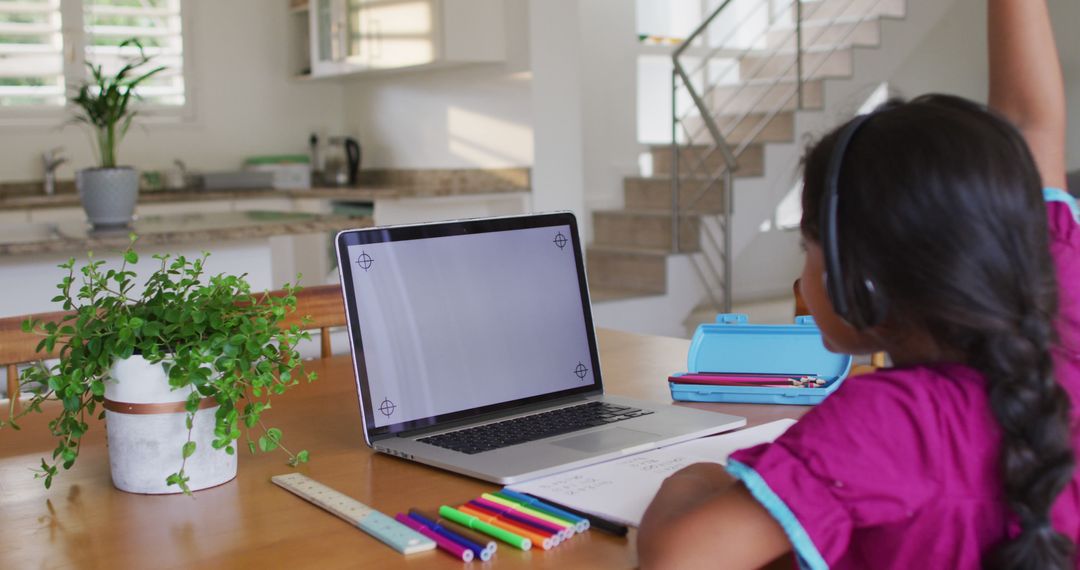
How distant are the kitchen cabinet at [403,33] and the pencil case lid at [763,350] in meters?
3.62

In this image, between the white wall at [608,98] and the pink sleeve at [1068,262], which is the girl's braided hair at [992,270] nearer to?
the pink sleeve at [1068,262]

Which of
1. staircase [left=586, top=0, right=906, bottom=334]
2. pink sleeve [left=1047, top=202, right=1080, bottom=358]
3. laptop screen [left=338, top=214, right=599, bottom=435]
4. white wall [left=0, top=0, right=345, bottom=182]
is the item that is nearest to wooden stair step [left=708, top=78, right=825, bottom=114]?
staircase [left=586, top=0, right=906, bottom=334]

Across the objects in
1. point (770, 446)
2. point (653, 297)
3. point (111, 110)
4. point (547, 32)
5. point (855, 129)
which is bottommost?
point (653, 297)

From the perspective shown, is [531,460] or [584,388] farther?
[584,388]

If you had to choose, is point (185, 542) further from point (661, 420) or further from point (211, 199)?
point (211, 199)

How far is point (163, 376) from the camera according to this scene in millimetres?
1039

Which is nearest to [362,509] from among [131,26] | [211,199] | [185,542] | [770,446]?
[185,542]

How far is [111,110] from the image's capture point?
3400mm

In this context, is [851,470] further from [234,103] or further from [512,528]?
[234,103]

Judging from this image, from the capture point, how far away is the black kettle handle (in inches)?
237

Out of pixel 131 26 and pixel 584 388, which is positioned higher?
pixel 131 26

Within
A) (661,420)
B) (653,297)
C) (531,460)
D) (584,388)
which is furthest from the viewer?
(653,297)

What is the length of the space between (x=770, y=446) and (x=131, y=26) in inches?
226

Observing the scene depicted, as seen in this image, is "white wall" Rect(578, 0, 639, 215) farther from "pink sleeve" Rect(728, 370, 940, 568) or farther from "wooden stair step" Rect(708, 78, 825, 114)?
"pink sleeve" Rect(728, 370, 940, 568)
